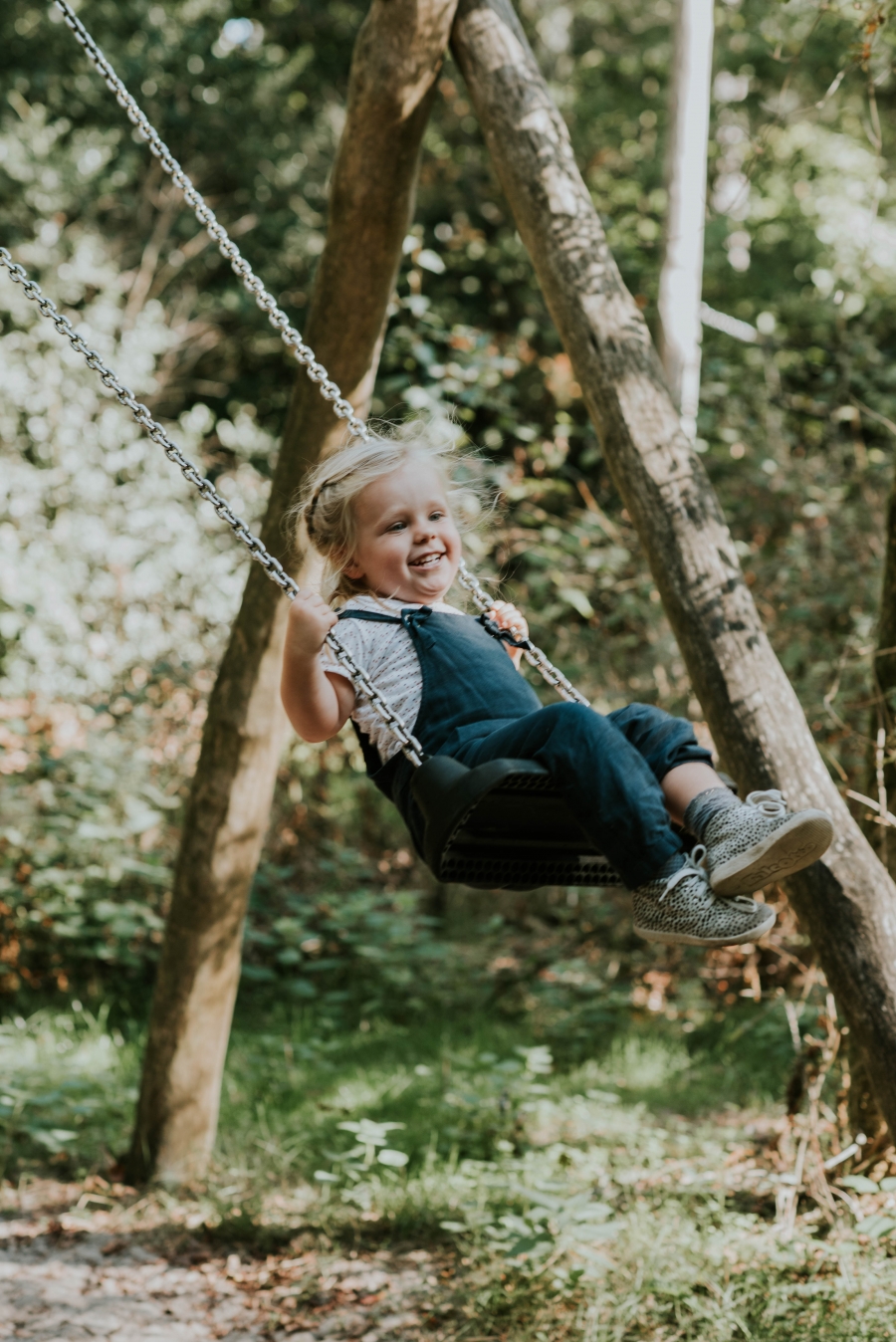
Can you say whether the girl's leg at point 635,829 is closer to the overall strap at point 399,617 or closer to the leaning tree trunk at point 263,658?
the overall strap at point 399,617

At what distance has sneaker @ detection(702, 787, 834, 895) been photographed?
193 cm

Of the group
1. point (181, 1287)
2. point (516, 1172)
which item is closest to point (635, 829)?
point (516, 1172)

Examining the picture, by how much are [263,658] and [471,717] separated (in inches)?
57.5

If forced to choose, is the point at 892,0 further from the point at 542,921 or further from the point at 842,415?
the point at 542,921

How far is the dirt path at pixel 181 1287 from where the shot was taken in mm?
3197

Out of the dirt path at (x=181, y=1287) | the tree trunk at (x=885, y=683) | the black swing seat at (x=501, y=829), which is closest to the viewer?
the black swing seat at (x=501, y=829)

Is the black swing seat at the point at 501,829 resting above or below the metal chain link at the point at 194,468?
below

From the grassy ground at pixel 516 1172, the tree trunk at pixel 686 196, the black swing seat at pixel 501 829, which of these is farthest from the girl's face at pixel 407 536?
the tree trunk at pixel 686 196

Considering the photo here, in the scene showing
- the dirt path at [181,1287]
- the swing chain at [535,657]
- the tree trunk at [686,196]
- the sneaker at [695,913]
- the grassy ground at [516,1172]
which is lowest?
the dirt path at [181,1287]

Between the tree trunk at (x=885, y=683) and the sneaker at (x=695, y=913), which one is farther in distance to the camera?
the tree trunk at (x=885, y=683)

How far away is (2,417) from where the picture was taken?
7414 millimetres

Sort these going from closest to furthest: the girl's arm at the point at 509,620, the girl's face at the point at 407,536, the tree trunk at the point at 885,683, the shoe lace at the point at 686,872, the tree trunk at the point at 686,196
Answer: the shoe lace at the point at 686,872
the girl's face at the point at 407,536
the girl's arm at the point at 509,620
the tree trunk at the point at 885,683
the tree trunk at the point at 686,196

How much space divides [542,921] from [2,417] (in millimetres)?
4462

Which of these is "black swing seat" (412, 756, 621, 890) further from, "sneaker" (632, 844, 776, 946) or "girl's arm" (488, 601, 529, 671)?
"girl's arm" (488, 601, 529, 671)
